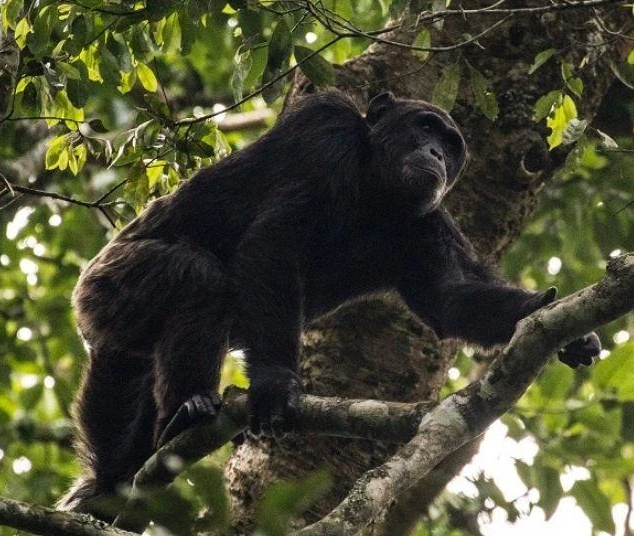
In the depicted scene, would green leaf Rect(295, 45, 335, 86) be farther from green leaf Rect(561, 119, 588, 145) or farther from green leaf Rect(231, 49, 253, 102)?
green leaf Rect(561, 119, 588, 145)

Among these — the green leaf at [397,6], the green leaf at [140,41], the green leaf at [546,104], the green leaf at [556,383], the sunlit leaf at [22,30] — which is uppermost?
the sunlit leaf at [22,30]

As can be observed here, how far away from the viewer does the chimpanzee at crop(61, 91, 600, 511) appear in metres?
5.07

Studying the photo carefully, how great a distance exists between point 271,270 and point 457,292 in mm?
A: 1184

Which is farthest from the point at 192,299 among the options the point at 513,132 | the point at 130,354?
the point at 513,132

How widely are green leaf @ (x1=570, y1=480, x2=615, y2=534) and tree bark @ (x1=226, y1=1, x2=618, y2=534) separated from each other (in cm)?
105

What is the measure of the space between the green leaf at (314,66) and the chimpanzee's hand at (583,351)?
1.79 metres

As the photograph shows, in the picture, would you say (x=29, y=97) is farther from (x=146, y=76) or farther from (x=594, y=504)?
(x=594, y=504)

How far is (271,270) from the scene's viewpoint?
5.29m

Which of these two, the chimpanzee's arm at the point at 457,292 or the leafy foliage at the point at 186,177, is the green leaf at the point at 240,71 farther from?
the chimpanzee's arm at the point at 457,292

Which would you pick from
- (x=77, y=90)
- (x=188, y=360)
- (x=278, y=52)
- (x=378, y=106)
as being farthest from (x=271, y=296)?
(x=378, y=106)

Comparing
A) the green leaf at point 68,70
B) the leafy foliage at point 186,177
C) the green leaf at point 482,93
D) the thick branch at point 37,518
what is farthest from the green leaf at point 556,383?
the thick branch at point 37,518

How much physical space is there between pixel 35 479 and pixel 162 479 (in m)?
3.90

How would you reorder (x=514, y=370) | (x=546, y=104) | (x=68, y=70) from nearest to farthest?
1. (x=514, y=370)
2. (x=68, y=70)
3. (x=546, y=104)

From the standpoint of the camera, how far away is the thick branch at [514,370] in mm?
3531
